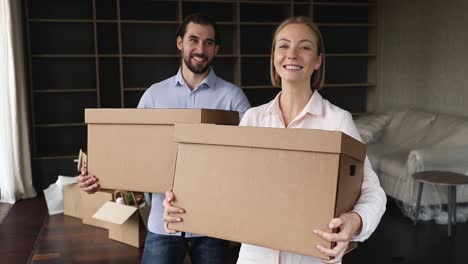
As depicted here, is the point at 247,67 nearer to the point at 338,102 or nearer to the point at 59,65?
the point at 338,102

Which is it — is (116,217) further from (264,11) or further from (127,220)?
(264,11)

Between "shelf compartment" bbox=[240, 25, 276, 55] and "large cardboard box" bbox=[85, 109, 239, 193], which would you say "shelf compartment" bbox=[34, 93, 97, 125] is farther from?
"large cardboard box" bbox=[85, 109, 239, 193]

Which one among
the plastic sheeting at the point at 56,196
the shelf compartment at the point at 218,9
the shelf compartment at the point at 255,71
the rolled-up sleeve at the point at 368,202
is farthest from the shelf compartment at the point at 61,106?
the rolled-up sleeve at the point at 368,202

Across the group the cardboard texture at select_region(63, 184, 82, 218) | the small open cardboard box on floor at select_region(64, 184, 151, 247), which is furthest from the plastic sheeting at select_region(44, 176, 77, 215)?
the small open cardboard box on floor at select_region(64, 184, 151, 247)

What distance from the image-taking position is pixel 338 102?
551cm

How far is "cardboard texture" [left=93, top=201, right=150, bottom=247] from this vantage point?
9.74ft

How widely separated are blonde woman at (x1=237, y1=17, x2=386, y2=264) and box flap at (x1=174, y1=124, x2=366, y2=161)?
106 mm

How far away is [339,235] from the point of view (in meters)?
0.98

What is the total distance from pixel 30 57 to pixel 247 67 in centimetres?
216

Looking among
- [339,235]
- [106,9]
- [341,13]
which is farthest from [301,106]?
[341,13]

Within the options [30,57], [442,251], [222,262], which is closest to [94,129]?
[222,262]

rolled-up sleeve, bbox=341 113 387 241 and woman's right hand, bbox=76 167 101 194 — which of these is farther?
woman's right hand, bbox=76 167 101 194

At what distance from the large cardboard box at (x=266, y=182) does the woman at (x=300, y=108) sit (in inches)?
2.0

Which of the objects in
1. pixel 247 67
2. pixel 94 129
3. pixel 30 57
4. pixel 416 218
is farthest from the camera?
pixel 247 67
